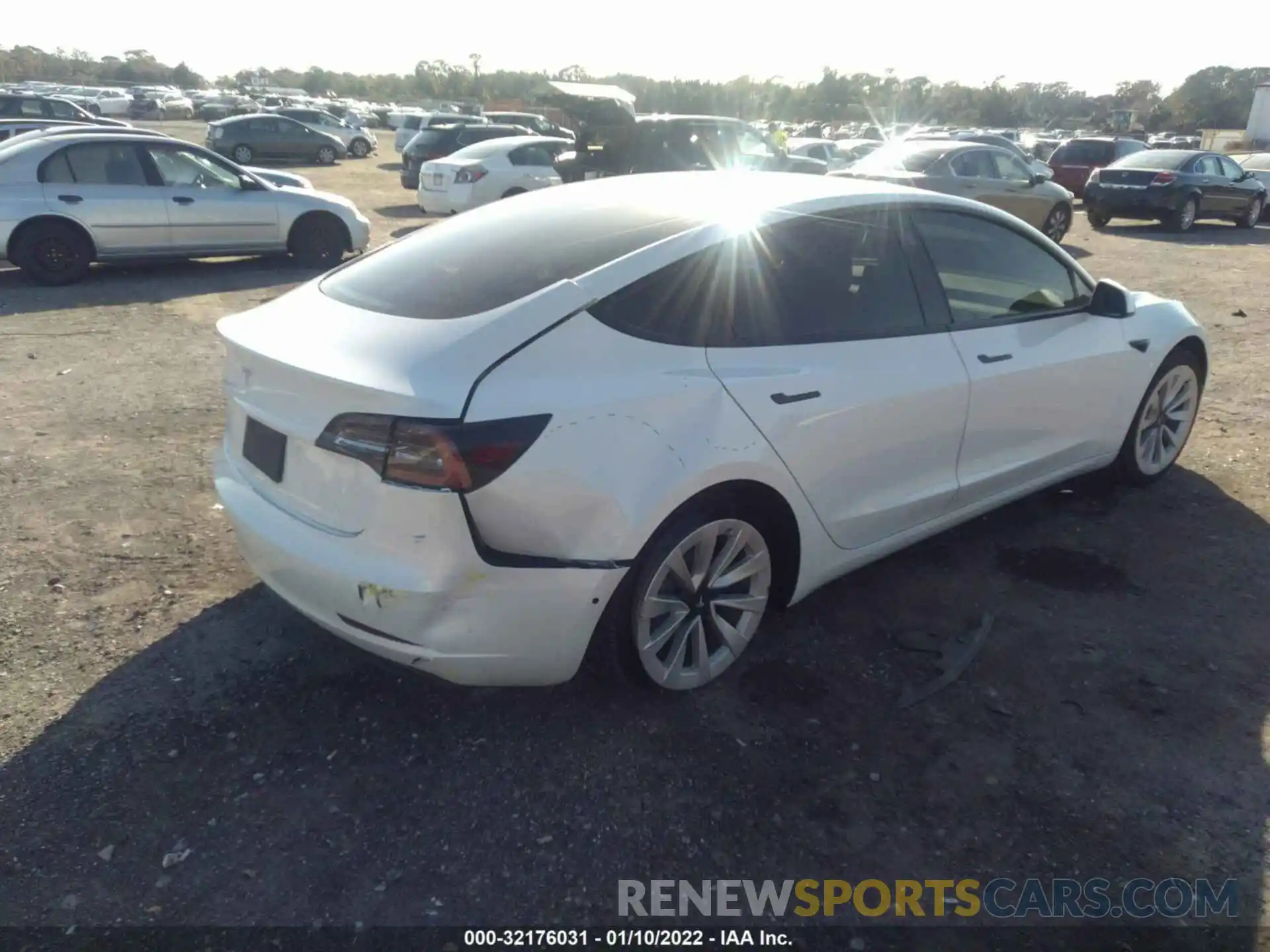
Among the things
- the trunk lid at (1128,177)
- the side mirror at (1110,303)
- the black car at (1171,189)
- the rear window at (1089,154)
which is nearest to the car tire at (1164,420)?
the side mirror at (1110,303)

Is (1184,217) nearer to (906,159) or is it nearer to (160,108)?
(906,159)

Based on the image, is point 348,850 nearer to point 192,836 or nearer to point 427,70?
point 192,836

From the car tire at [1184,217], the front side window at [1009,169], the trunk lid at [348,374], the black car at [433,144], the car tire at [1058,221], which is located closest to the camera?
the trunk lid at [348,374]

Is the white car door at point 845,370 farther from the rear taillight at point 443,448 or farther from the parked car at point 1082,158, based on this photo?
the parked car at point 1082,158

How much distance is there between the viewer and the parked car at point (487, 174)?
49.4 ft

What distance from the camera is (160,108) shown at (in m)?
49.0

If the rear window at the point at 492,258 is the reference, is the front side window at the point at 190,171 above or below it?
below

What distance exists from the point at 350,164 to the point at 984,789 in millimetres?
31536

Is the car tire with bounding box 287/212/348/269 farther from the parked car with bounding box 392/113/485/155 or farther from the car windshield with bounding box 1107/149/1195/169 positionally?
the parked car with bounding box 392/113/485/155

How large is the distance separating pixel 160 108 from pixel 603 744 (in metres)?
54.9

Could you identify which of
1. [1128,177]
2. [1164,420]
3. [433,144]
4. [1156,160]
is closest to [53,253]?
[1164,420]

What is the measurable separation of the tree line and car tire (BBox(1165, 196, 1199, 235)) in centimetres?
4258

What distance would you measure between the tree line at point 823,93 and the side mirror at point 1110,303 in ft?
184

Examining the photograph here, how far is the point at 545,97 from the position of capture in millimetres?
14531
